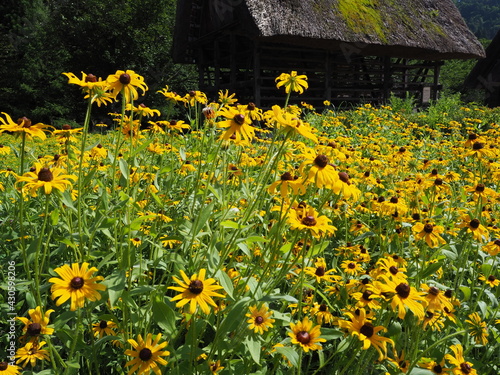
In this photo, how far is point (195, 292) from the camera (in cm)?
89

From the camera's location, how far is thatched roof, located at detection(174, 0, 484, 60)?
764cm

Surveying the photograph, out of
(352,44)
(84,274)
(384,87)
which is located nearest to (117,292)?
(84,274)

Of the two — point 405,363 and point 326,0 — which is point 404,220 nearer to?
point 405,363

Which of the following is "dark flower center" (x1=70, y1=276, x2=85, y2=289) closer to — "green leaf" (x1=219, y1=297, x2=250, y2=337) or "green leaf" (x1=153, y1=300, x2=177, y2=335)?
"green leaf" (x1=153, y1=300, x2=177, y2=335)

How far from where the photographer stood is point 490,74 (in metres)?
12.9

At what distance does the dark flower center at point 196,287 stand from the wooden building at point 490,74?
46.9ft

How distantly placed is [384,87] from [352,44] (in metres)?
1.96

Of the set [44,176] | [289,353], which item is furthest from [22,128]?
[289,353]

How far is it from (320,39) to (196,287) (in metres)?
8.11

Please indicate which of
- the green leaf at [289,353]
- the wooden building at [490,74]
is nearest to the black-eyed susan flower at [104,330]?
the green leaf at [289,353]

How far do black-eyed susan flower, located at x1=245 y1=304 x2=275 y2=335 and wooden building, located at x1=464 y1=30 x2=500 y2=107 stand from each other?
1410cm

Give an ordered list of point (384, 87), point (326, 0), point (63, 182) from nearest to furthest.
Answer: point (63, 182) → point (326, 0) → point (384, 87)

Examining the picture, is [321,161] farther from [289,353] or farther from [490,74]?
[490,74]

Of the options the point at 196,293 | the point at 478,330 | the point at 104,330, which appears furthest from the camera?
the point at 478,330
